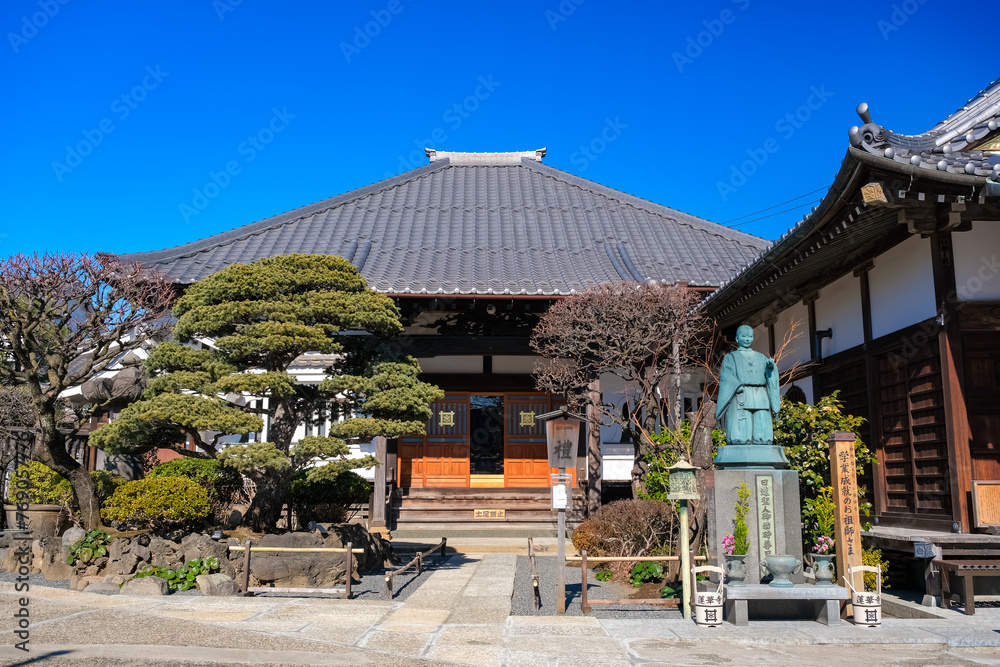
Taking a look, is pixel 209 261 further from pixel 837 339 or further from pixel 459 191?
pixel 837 339

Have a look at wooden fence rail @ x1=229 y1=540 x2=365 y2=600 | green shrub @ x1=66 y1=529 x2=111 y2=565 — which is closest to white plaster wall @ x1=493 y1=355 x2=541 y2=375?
wooden fence rail @ x1=229 y1=540 x2=365 y2=600

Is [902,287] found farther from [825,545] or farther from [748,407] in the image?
[825,545]

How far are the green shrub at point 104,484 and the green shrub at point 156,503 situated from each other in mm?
553

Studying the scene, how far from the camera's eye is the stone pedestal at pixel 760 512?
7184 millimetres

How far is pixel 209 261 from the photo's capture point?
48.3 ft

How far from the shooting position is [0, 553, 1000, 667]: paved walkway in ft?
18.3

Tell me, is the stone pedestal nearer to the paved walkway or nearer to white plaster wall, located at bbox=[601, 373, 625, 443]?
the paved walkway

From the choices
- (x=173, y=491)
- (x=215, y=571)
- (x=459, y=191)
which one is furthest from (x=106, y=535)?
(x=459, y=191)

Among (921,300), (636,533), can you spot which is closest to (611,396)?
(636,533)

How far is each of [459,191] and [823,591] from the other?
1463 cm

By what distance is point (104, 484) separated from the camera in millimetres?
10164

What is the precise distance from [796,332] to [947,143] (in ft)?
16.4

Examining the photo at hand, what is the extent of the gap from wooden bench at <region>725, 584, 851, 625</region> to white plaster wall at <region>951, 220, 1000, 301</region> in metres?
3.79

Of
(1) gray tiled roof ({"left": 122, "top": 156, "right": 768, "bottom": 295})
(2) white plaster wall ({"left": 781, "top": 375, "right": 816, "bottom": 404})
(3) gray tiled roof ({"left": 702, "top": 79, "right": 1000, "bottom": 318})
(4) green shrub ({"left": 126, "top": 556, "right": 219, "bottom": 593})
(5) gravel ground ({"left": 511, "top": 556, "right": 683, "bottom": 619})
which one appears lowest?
(5) gravel ground ({"left": 511, "top": 556, "right": 683, "bottom": 619})
